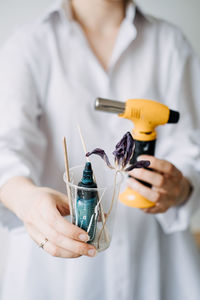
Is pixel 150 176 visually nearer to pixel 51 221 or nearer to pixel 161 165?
pixel 161 165

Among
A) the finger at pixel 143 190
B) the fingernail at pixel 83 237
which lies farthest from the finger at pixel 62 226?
the finger at pixel 143 190

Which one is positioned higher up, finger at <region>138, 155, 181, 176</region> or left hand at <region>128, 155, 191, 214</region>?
finger at <region>138, 155, 181, 176</region>

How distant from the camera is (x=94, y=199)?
26 cm

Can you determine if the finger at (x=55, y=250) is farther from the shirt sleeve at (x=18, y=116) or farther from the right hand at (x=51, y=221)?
the shirt sleeve at (x=18, y=116)

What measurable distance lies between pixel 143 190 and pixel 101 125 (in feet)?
0.63

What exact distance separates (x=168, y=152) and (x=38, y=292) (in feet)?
1.09

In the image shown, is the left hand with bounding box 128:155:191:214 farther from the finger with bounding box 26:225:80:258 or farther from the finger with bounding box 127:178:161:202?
the finger with bounding box 26:225:80:258

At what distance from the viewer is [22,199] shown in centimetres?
34

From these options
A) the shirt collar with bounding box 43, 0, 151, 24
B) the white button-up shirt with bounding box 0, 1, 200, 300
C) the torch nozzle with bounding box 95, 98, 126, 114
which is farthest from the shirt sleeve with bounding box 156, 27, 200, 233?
the torch nozzle with bounding box 95, 98, 126, 114

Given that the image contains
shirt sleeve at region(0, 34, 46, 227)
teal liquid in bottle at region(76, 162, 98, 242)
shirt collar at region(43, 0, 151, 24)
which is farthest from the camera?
shirt collar at region(43, 0, 151, 24)

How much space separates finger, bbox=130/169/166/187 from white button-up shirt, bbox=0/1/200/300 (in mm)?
125

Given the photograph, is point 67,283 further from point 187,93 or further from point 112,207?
point 187,93

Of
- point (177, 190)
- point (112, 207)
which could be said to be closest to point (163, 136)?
point (177, 190)

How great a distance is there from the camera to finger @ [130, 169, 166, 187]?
1.11 feet
